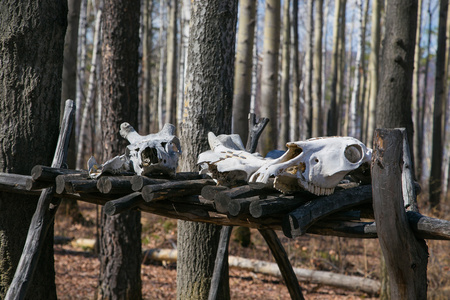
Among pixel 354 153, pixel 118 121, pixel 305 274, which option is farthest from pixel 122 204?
pixel 305 274

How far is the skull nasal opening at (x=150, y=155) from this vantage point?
10.0 ft

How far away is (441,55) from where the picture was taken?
1125 cm

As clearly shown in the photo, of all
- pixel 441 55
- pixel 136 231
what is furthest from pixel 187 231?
pixel 441 55

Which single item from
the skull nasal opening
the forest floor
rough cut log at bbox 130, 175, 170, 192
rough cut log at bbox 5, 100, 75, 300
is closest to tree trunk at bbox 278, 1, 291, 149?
the forest floor

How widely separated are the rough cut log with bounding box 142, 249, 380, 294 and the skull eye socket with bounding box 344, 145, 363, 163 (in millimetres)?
Result: 4536

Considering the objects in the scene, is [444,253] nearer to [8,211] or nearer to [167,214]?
[167,214]

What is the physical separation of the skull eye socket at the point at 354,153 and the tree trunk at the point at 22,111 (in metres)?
2.52

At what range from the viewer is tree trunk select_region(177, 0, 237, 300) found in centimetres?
429

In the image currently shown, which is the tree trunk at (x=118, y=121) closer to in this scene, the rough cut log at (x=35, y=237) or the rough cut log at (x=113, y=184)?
the rough cut log at (x=35, y=237)

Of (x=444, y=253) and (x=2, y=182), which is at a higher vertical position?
(x=2, y=182)

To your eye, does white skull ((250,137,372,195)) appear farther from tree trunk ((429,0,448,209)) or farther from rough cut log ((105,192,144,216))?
tree trunk ((429,0,448,209))

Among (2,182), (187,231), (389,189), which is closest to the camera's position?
(389,189)

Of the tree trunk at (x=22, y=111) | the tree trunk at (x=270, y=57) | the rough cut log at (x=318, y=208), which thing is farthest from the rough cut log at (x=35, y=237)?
the tree trunk at (x=270, y=57)

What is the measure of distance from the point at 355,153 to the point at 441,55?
9.89 metres
